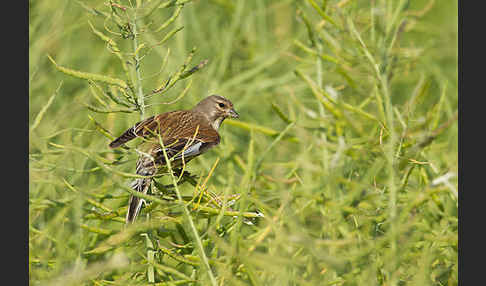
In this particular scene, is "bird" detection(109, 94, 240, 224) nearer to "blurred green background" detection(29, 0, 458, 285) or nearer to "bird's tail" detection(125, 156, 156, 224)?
"bird's tail" detection(125, 156, 156, 224)

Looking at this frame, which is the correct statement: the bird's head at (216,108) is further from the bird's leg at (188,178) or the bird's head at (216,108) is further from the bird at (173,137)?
the bird's leg at (188,178)

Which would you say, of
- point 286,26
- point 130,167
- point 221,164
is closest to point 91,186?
point 130,167

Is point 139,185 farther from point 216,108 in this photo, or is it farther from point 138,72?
point 216,108

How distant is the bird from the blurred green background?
0.43 ft

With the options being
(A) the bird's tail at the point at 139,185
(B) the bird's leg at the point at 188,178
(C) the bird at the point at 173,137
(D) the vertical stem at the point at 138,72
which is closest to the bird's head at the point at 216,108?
(C) the bird at the point at 173,137

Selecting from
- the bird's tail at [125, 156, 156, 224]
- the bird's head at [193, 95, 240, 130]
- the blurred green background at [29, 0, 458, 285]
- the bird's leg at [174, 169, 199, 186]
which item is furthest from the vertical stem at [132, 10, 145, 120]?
the bird's head at [193, 95, 240, 130]

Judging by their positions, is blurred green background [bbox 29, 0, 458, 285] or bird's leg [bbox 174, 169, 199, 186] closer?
blurred green background [bbox 29, 0, 458, 285]

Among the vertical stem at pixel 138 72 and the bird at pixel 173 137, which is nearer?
the vertical stem at pixel 138 72

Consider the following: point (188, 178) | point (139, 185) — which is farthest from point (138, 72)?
point (188, 178)

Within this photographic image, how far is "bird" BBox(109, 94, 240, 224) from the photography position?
136 inches

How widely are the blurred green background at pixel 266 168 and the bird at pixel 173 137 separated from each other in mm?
132

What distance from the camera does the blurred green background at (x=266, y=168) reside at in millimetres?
2893

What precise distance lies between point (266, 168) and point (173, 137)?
1.31 m

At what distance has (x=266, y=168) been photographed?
5.08m
